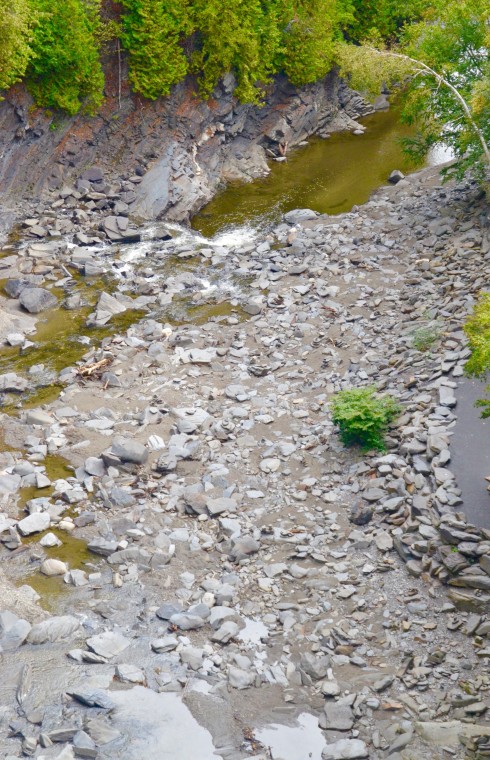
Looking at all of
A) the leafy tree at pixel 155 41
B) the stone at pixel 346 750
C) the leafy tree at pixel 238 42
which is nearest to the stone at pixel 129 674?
the stone at pixel 346 750

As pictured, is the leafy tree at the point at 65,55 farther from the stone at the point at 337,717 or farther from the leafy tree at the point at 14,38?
the stone at the point at 337,717

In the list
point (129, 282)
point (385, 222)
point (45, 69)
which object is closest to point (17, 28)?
point (45, 69)

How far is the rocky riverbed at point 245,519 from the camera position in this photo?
12.6 m

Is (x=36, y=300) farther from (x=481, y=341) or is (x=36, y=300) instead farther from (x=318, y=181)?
(x=481, y=341)

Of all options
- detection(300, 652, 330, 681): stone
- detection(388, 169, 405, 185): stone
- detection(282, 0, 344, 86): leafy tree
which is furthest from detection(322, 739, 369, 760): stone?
detection(282, 0, 344, 86): leafy tree

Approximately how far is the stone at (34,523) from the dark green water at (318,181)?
17.1 meters

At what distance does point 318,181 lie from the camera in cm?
3616

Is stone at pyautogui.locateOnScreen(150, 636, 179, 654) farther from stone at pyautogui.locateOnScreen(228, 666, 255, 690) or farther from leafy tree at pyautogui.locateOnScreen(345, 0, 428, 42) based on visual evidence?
leafy tree at pyautogui.locateOnScreen(345, 0, 428, 42)

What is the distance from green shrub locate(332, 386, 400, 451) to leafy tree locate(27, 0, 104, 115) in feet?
62.1

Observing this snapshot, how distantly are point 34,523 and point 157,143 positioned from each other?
22.1 metres

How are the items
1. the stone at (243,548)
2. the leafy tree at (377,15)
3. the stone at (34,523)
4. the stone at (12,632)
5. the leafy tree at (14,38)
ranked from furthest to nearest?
the leafy tree at (377,15) → the leafy tree at (14,38) → the stone at (34,523) → the stone at (243,548) → the stone at (12,632)

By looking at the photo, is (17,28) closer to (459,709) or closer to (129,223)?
(129,223)

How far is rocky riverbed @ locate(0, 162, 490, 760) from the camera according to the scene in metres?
12.6

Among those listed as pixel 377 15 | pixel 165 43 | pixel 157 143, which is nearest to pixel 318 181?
pixel 157 143
